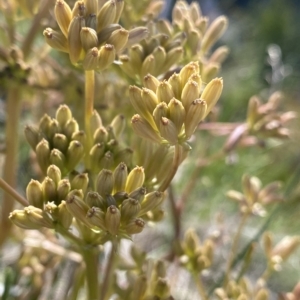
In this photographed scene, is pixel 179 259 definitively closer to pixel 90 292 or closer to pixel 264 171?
pixel 90 292

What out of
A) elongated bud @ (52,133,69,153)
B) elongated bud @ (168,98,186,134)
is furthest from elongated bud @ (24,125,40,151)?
elongated bud @ (168,98,186,134)

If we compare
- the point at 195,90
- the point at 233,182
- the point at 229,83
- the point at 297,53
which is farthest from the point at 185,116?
the point at 297,53

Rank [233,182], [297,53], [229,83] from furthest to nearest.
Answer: [297,53] → [229,83] → [233,182]

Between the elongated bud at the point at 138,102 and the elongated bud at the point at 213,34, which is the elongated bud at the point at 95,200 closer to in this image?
the elongated bud at the point at 138,102

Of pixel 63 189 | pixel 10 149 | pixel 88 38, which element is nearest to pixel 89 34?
pixel 88 38

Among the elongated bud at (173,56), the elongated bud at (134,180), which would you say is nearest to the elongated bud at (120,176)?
the elongated bud at (134,180)

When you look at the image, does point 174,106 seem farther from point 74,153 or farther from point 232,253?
point 232,253
